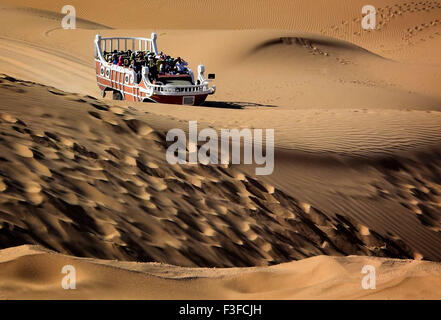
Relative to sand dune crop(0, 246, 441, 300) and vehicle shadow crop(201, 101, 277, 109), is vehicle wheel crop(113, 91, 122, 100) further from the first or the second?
sand dune crop(0, 246, 441, 300)

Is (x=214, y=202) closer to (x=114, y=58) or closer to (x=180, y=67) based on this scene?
(x=180, y=67)

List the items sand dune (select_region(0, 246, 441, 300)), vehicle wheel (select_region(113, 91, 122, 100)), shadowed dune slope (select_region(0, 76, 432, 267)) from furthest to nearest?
vehicle wheel (select_region(113, 91, 122, 100)) → shadowed dune slope (select_region(0, 76, 432, 267)) → sand dune (select_region(0, 246, 441, 300))

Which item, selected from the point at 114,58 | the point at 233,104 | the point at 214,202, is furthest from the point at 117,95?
the point at 214,202

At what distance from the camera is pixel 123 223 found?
636cm

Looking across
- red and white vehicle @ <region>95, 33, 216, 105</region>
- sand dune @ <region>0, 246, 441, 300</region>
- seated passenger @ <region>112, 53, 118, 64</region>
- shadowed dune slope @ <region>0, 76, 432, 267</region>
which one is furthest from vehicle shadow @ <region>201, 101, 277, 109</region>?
sand dune @ <region>0, 246, 441, 300</region>

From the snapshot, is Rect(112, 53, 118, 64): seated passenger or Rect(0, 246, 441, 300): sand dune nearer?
Rect(0, 246, 441, 300): sand dune

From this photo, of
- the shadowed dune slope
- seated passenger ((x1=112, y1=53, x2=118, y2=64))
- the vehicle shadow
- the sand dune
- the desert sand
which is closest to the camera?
the sand dune

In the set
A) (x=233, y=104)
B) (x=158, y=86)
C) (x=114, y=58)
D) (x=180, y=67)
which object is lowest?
(x=233, y=104)

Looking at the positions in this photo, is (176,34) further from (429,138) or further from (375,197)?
(375,197)

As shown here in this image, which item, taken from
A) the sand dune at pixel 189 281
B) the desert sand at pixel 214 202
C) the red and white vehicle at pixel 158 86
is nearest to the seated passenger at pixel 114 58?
the red and white vehicle at pixel 158 86

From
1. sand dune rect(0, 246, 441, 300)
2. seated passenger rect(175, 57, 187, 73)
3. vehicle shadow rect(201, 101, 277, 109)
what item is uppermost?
seated passenger rect(175, 57, 187, 73)

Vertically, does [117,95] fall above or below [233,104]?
above

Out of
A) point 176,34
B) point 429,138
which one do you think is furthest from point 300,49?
point 429,138

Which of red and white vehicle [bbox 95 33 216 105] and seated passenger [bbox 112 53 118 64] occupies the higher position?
seated passenger [bbox 112 53 118 64]
